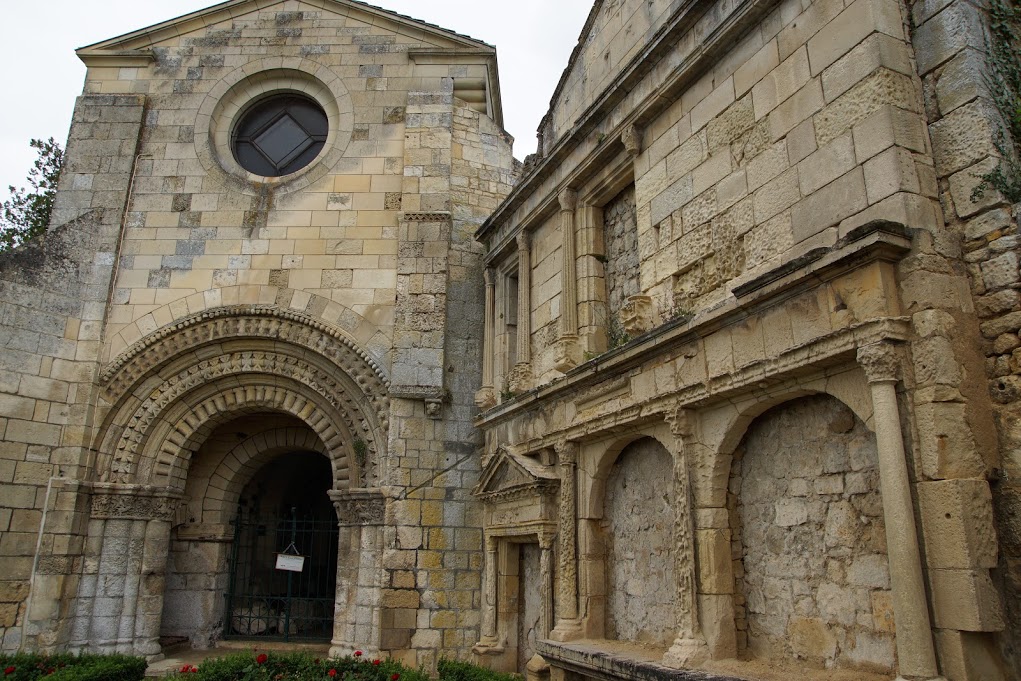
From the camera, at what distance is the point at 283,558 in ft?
32.8

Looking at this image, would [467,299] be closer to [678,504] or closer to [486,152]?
[486,152]

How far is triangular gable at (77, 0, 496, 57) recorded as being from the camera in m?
10.7

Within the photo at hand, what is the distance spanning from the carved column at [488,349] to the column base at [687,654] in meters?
4.29

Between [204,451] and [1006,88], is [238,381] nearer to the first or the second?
[204,451]

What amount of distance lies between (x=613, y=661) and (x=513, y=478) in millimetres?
2591

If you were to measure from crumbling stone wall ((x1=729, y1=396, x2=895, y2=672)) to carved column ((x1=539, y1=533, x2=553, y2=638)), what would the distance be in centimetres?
234

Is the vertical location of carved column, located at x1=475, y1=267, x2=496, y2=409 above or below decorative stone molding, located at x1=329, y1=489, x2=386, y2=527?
above

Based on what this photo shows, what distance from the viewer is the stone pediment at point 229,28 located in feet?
35.0

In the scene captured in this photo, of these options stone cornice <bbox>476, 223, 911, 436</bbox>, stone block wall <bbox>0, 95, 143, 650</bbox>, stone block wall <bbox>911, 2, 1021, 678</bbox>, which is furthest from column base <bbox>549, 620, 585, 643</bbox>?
stone block wall <bbox>0, 95, 143, 650</bbox>

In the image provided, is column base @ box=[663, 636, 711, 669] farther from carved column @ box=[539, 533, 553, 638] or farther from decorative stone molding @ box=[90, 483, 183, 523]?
decorative stone molding @ box=[90, 483, 183, 523]

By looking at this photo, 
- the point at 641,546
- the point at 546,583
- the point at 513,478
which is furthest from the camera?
the point at 513,478

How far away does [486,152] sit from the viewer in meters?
10.5

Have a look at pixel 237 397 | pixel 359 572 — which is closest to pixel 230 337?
pixel 237 397

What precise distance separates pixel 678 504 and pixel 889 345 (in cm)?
199
